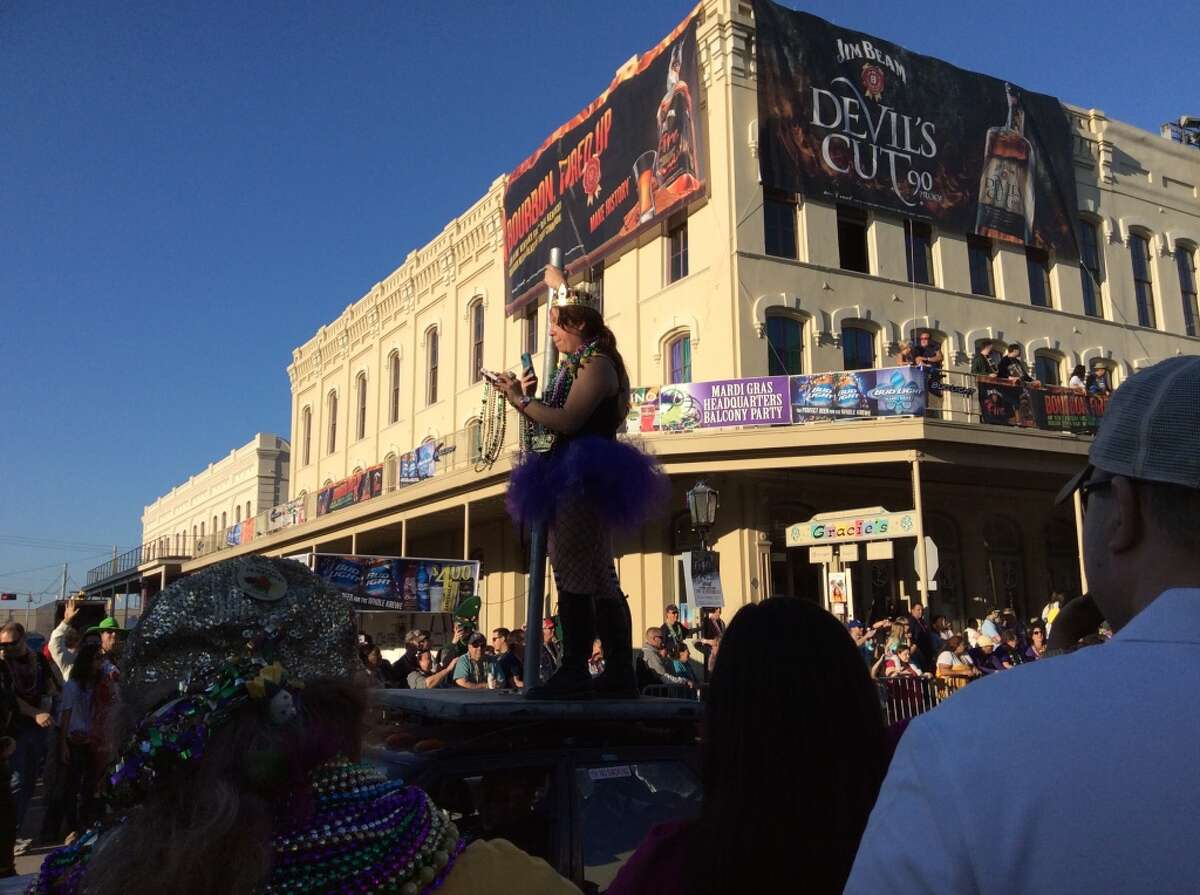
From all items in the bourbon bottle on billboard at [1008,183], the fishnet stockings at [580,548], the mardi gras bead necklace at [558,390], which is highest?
the bourbon bottle on billboard at [1008,183]

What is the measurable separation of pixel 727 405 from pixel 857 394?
7.36 ft

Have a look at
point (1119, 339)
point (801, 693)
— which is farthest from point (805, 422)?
point (801, 693)

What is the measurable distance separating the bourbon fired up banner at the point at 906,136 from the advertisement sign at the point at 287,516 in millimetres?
17421

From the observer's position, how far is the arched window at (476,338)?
2619 centimetres

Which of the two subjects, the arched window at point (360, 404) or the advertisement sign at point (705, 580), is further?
the arched window at point (360, 404)

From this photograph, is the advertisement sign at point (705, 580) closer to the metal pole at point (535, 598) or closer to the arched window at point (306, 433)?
the metal pole at point (535, 598)

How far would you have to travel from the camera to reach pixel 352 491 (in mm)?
25219

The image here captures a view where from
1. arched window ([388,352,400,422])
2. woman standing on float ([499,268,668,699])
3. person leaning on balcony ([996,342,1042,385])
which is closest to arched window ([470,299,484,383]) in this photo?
arched window ([388,352,400,422])

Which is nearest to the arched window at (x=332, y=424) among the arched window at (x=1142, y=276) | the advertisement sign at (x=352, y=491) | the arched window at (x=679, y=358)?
the advertisement sign at (x=352, y=491)

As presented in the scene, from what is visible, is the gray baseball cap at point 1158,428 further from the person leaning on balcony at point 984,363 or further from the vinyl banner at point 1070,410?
the person leaning on balcony at point 984,363

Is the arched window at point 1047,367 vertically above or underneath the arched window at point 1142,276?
underneath

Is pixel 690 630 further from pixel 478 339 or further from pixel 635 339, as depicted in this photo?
pixel 478 339

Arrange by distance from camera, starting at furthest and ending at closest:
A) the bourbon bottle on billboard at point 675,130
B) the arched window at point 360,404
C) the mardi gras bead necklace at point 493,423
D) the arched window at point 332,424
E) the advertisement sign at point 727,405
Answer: the arched window at point 332,424 → the arched window at point 360,404 → the bourbon bottle on billboard at point 675,130 → the advertisement sign at point 727,405 → the mardi gras bead necklace at point 493,423

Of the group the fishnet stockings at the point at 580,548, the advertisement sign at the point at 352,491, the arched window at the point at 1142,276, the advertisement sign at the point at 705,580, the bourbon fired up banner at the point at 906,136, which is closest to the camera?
the fishnet stockings at the point at 580,548
